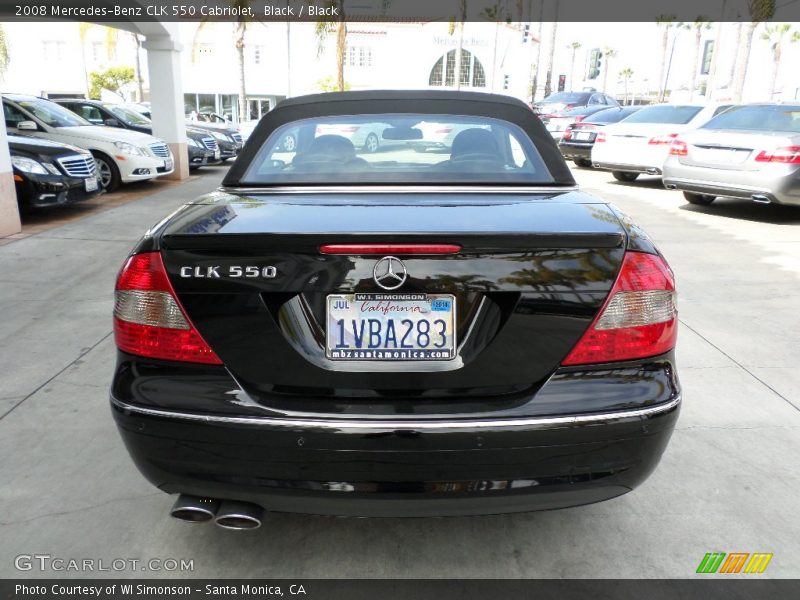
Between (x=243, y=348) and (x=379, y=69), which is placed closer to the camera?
(x=243, y=348)

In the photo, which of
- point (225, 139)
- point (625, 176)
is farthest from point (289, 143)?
point (225, 139)

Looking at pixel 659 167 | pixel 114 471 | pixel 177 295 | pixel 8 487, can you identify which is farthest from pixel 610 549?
pixel 659 167

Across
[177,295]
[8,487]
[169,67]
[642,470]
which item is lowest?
[8,487]

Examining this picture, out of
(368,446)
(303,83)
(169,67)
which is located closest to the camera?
(368,446)

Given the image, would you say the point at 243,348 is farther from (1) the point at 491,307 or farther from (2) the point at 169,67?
(2) the point at 169,67

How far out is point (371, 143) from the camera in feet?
10.9

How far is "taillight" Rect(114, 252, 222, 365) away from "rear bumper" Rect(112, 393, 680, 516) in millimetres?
177

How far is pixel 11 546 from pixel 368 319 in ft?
5.39

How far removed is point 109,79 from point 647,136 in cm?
4816

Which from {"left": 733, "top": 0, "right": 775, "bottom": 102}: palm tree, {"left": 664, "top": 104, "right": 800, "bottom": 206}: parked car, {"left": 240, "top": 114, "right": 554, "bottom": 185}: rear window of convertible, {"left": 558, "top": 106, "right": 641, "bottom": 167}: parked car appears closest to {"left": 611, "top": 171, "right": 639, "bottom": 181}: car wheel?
{"left": 558, "top": 106, "right": 641, "bottom": 167}: parked car

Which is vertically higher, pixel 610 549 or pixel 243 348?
pixel 243 348

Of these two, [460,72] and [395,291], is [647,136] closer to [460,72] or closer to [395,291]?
[395,291]

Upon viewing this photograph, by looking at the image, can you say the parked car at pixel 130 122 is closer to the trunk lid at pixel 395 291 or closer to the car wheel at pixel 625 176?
the car wheel at pixel 625 176

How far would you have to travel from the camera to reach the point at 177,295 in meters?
2.00
